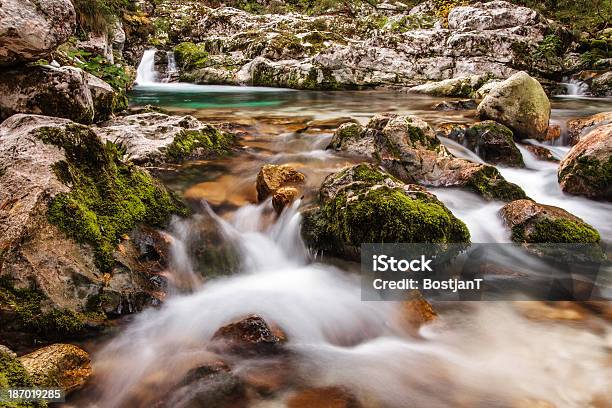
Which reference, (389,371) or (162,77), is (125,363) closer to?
(389,371)

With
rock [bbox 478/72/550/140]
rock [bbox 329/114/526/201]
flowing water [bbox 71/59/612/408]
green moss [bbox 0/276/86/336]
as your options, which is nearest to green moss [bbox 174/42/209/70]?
rock [bbox 478/72/550/140]

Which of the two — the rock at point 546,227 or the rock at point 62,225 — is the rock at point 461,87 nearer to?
the rock at point 546,227

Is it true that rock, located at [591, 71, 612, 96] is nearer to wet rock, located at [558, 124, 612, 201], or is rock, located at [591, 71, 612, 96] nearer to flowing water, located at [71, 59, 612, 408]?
wet rock, located at [558, 124, 612, 201]

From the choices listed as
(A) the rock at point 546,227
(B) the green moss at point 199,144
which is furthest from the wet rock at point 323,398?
(B) the green moss at point 199,144

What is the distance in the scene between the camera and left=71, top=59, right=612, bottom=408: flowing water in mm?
2715

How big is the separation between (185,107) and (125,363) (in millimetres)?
9766

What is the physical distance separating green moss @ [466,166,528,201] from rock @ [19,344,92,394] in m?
4.91

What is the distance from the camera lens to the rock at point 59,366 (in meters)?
2.33

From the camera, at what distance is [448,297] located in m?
3.78

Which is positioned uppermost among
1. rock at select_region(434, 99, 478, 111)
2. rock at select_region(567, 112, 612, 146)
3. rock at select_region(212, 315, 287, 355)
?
rock at select_region(434, 99, 478, 111)

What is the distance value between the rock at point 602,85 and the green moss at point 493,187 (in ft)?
44.4

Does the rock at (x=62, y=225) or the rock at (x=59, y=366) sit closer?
the rock at (x=59, y=366)

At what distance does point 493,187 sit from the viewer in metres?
5.43

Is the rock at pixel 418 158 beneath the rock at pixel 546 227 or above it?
above
